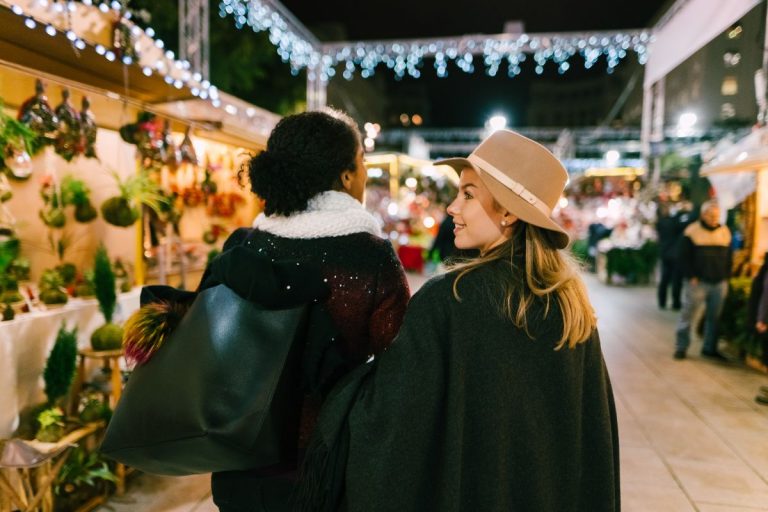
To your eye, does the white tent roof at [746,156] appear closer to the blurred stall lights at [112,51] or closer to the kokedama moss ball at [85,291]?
the blurred stall lights at [112,51]

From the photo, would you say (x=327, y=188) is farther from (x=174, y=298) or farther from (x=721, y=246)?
(x=721, y=246)

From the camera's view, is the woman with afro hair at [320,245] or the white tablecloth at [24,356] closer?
the woman with afro hair at [320,245]

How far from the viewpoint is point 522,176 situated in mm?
1466

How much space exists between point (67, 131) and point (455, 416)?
3.21 m

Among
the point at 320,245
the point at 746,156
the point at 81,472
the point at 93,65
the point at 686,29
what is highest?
the point at 686,29

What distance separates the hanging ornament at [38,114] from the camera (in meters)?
3.14

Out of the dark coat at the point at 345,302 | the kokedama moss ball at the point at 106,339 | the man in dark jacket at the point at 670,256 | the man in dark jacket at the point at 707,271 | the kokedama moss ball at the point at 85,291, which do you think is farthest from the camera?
the man in dark jacket at the point at 670,256

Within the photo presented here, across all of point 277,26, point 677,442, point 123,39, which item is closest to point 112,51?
point 123,39

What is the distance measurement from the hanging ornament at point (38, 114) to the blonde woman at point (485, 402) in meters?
2.85

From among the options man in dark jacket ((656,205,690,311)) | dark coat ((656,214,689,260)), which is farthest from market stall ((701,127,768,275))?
man in dark jacket ((656,205,690,311))

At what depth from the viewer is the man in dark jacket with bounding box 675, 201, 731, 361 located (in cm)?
661

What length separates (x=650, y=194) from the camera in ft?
41.3

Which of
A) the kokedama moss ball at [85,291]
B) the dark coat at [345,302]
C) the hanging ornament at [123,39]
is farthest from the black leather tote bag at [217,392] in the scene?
the hanging ornament at [123,39]

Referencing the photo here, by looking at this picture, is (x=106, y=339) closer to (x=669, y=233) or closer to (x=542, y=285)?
(x=542, y=285)
